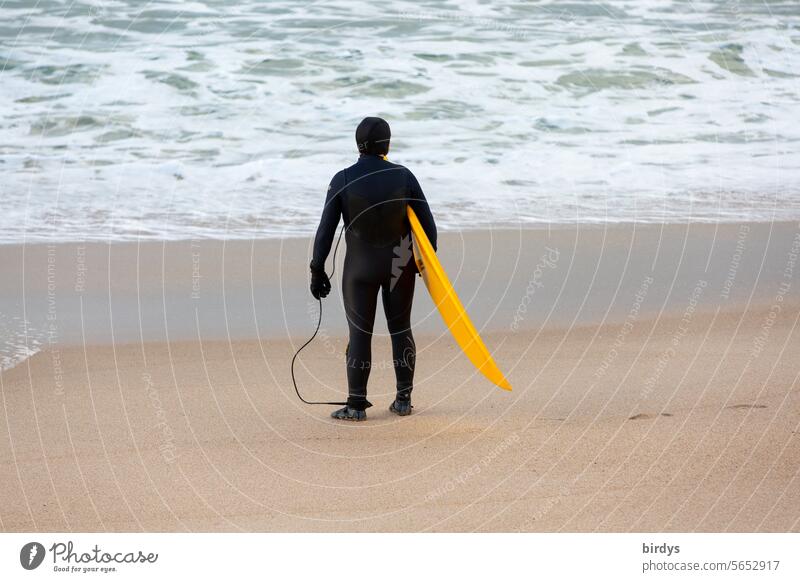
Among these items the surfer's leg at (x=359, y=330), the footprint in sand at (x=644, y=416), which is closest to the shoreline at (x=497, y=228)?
the surfer's leg at (x=359, y=330)

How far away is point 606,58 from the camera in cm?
1953

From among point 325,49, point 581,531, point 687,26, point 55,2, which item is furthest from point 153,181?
point 687,26

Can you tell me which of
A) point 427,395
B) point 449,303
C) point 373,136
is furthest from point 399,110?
point 449,303

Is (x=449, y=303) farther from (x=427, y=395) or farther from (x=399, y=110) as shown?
(x=399, y=110)

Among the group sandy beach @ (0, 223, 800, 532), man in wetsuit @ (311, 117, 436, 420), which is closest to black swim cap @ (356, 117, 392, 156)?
man in wetsuit @ (311, 117, 436, 420)

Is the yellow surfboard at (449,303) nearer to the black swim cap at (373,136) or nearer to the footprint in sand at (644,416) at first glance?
the black swim cap at (373,136)

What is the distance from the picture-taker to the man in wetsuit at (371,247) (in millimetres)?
6523

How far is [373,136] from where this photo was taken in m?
6.57

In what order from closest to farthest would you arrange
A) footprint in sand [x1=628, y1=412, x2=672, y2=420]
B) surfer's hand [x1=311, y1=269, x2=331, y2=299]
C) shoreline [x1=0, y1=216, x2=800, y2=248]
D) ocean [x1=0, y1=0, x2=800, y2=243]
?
surfer's hand [x1=311, y1=269, x2=331, y2=299], footprint in sand [x1=628, y1=412, x2=672, y2=420], shoreline [x1=0, y1=216, x2=800, y2=248], ocean [x1=0, y1=0, x2=800, y2=243]

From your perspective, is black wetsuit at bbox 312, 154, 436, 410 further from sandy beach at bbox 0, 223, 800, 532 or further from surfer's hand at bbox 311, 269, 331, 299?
sandy beach at bbox 0, 223, 800, 532

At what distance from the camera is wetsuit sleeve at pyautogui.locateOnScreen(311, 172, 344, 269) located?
6.54 m

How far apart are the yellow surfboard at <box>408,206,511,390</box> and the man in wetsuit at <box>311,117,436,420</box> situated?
8 cm

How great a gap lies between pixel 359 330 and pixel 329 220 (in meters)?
0.69

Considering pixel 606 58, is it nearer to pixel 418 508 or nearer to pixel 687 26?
pixel 687 26
